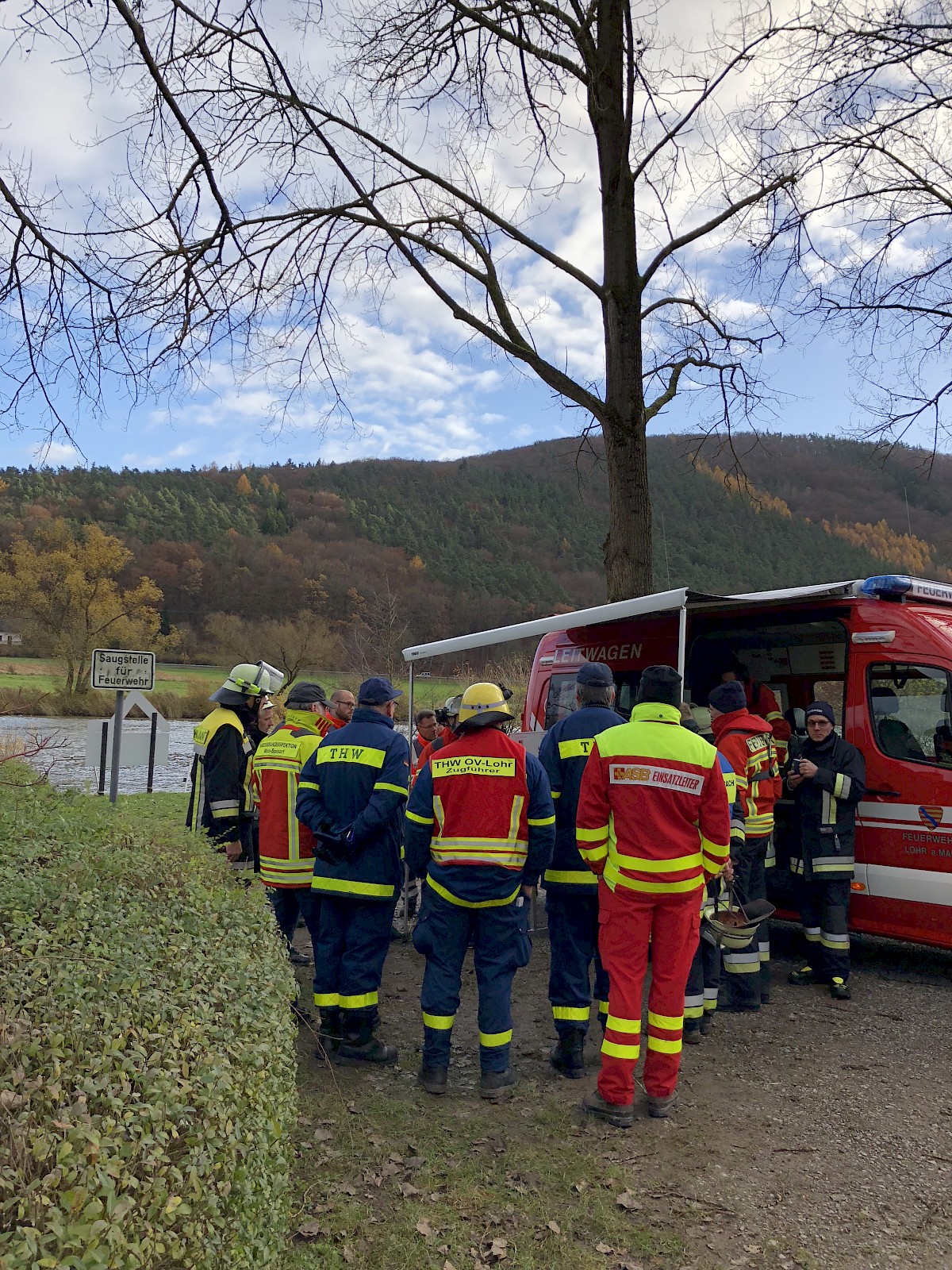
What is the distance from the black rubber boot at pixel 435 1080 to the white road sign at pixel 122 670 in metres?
5.43

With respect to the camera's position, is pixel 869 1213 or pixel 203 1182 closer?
pixel 203 1182

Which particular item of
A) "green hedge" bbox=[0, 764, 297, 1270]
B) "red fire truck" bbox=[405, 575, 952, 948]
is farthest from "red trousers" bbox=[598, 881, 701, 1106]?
"red fire truck" bbox=[405, 575, 952, 948]

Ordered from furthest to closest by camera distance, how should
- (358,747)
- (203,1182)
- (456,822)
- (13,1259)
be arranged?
(358,747) < (456,822) < (203,1182) < (13,1259)

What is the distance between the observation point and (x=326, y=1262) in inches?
122

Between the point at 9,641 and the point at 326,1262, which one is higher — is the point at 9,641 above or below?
above

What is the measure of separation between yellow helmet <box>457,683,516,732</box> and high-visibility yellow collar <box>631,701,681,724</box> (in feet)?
2.14

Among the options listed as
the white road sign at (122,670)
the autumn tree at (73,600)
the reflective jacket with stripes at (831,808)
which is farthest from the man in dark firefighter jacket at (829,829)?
the autumn tree at (73,600)

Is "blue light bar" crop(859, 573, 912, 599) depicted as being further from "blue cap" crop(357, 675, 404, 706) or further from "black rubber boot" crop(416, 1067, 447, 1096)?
"black rubber boot" crop(416, 1067, 447, 1096)

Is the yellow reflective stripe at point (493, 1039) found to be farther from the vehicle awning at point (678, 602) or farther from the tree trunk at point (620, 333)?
the tree trunk at point (620, 333)

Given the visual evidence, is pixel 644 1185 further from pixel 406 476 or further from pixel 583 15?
pixel 406 476

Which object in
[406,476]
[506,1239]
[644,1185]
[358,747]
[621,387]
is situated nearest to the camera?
[506,1239]

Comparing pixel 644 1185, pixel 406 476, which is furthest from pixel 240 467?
pixel 644 1185

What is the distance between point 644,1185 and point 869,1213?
0.81 meters

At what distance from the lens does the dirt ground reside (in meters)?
3.40
